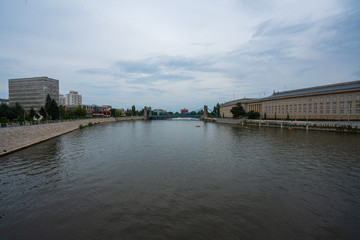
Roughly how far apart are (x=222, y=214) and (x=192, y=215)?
61.8 inches

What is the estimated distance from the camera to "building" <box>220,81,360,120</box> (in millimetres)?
65500

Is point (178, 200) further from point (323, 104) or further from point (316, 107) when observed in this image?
point (316, 107)

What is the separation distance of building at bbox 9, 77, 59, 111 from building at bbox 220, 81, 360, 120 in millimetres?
147402

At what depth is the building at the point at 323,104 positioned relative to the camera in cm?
6550

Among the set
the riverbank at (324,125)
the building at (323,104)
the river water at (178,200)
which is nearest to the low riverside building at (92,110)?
the riverbank at (324,125)

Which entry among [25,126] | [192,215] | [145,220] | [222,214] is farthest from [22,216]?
[25,126]

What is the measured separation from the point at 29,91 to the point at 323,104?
173 metres

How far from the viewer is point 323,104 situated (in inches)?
2982

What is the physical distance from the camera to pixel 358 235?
8.18 m

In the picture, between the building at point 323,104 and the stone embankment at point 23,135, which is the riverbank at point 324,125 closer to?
the building at point 323,104

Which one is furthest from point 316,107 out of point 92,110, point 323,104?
point 92,110

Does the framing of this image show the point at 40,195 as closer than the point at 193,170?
Yes

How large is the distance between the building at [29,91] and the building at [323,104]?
147 metres

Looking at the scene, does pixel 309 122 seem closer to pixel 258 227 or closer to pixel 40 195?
pixel 258 227
